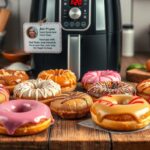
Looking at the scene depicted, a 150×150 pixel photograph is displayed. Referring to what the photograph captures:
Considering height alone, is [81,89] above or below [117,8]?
below

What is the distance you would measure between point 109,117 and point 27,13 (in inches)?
36.7

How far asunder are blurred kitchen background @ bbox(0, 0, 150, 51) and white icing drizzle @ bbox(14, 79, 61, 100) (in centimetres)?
71

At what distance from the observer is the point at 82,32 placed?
1104 mm

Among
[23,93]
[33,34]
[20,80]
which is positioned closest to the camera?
[23,93]

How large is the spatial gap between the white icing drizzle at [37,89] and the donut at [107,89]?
79mm

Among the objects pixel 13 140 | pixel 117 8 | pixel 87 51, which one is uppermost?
pixel 117 8

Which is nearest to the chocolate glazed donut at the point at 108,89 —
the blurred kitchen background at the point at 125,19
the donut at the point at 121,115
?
the donut at the point at 121,115

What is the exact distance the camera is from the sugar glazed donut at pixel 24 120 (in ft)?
2.39

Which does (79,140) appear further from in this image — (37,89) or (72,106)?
(37,89)

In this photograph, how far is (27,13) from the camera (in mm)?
1593

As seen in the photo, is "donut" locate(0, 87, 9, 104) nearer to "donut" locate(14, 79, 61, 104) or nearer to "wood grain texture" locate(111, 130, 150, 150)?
"donut" locate(14, 79, 61, 104)

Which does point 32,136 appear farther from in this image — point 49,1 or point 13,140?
point 49,1

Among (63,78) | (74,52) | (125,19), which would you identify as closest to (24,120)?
(63,78)

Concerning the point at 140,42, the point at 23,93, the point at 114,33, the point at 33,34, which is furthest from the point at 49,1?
the point at 140,42
